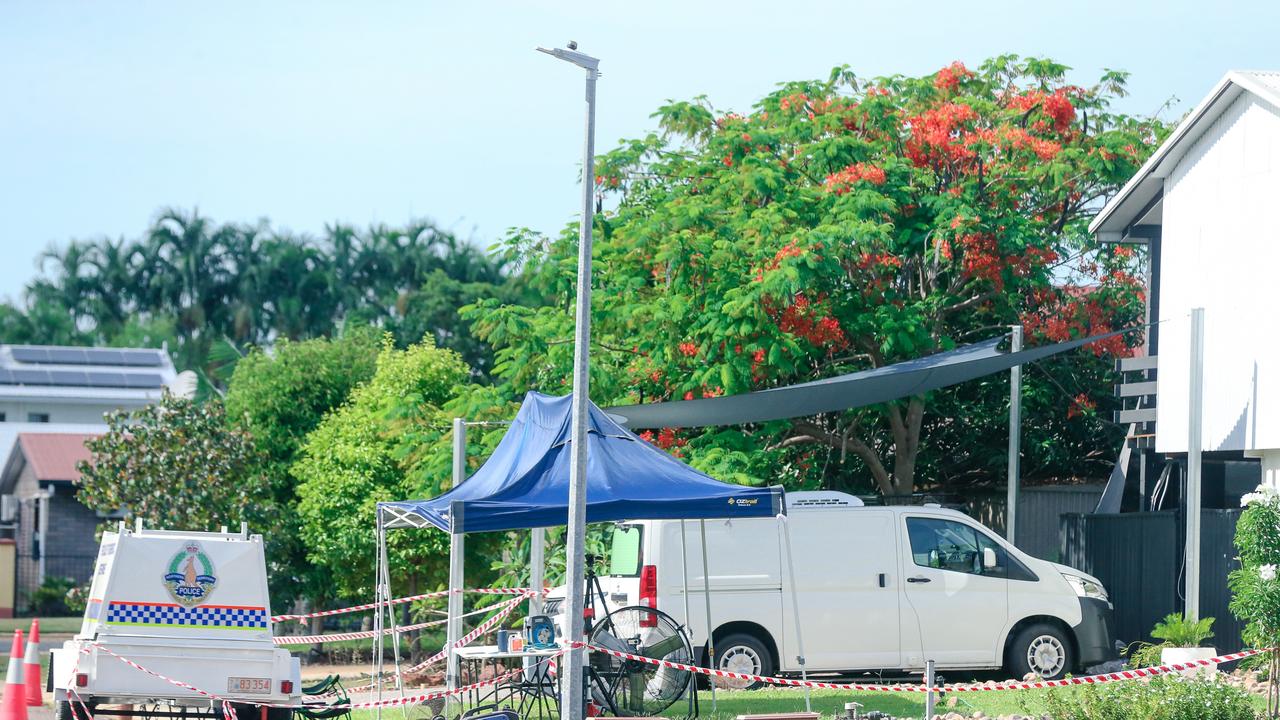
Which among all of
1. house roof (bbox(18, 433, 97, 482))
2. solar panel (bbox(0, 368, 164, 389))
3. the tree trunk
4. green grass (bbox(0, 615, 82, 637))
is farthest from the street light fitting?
solar panel (bbox(0, 368, 164, 389))

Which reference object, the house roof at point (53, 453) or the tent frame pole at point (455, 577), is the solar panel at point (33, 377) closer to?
the house roof at point (53, 453)

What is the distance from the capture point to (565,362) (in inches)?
832

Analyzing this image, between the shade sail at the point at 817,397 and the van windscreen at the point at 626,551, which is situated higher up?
the shade sail at the point at 817,397

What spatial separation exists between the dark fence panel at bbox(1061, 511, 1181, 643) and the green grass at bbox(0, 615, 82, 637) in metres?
23.4

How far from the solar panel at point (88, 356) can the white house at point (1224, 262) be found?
41.4 m

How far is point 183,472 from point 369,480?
4.00 metres

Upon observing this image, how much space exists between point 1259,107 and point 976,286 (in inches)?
229

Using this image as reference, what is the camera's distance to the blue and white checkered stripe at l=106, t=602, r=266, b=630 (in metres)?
13.2

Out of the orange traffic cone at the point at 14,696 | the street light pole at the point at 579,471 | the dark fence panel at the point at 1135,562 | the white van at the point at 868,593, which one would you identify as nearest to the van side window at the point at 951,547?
the white van at the point at 868,593

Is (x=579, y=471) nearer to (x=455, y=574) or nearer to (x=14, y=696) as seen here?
(x=455, y=574)

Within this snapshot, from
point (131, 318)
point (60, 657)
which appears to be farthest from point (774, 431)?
point (131, 318)

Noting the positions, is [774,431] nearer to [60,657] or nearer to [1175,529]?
[1175,529]

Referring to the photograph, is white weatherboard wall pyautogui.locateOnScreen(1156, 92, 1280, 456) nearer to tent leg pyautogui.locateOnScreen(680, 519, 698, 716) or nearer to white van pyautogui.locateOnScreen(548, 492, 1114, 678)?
white van pyautogui.locateOnScreen(548, 492, 1114, 678)

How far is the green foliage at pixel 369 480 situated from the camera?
26062mm
